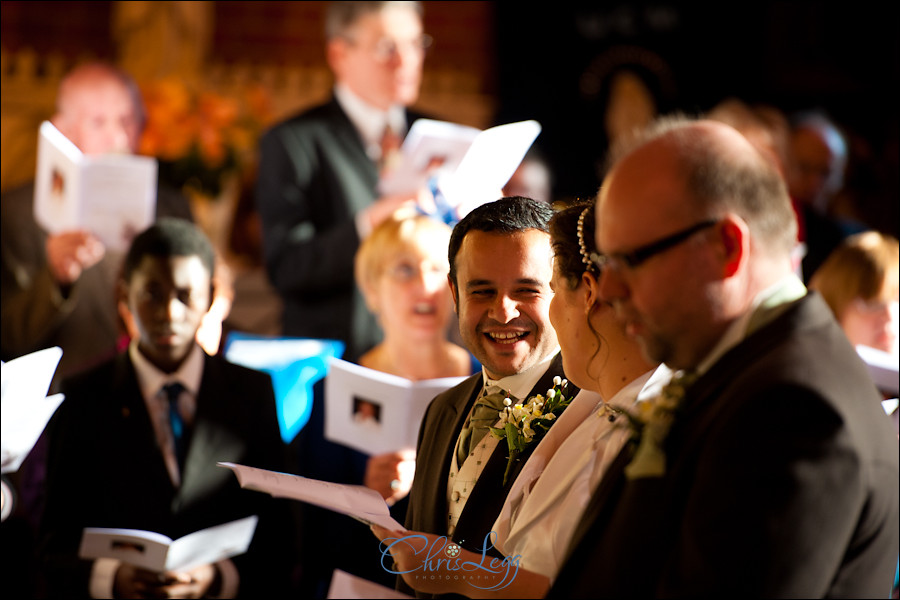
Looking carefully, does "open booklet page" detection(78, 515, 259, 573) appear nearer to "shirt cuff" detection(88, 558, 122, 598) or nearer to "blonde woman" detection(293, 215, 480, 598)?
"shirt cuff" detection(88, 558, 122, 598)

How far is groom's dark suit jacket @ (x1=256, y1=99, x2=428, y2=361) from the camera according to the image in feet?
13.3

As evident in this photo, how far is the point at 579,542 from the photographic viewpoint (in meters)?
1.44

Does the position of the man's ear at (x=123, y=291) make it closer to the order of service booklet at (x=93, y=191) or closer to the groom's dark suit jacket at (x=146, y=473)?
the groom's dark suit jacket at (x=146, y=473)

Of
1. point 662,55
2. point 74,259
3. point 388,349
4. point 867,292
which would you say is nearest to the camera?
point 867,292

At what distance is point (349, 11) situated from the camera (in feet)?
13.8

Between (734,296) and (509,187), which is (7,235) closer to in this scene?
(509,187)

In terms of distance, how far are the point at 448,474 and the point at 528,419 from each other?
0.82 feet

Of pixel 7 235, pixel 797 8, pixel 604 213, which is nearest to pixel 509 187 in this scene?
pixel 7 235

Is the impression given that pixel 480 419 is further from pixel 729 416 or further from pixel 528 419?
pixel 729 416

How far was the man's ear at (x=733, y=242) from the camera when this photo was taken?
1.34 m

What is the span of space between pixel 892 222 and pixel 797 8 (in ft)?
5.85

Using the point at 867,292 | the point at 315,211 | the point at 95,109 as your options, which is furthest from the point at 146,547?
the point at 95,109

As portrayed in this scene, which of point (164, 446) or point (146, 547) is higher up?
point (164, 446)

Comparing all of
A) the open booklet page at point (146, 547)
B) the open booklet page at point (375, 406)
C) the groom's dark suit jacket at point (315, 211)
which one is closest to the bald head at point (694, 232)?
the open booklet page at point (375, 406)
